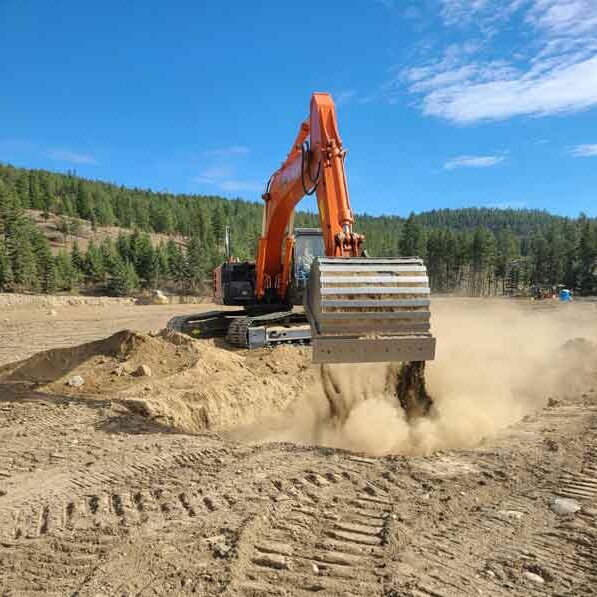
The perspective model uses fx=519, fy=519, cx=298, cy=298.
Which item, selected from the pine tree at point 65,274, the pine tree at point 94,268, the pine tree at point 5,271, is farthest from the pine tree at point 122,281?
the pine tree at point 5,271

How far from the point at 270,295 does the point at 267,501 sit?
7391mm

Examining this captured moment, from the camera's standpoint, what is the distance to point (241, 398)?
7.59m

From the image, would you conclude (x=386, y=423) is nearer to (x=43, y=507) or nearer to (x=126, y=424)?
(x=126, y=424)

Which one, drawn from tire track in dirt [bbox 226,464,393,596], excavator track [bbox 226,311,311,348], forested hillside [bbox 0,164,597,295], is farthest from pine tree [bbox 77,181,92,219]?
tire track in dirt [bbox 226,464,393,596]

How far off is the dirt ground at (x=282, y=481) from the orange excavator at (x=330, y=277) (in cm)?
108

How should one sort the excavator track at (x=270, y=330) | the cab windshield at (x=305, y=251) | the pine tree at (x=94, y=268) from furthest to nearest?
1. the pine tree at (x=94, y=268)
2. the cab windshield at (x=305, y=251)
3. the excavator track at (x=270, y=330)

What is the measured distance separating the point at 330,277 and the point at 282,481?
6.56 ft

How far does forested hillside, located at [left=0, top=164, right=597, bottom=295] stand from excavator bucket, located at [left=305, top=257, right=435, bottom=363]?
5681cm

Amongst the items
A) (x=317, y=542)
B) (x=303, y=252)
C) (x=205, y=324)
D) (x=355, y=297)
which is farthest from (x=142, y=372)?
(x=317, y=542)

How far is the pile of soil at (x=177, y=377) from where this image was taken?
22.9 feet

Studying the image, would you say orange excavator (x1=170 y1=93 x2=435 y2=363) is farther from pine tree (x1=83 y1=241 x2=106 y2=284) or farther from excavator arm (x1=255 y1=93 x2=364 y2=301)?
pine tree (x1=83 y1=241 x2=106 y2=284)

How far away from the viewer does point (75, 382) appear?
7.59 meters

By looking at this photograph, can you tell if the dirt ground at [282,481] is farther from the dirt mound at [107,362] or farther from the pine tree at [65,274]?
the pine tree at [65,274]

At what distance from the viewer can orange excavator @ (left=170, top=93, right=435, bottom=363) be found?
16.7ft
